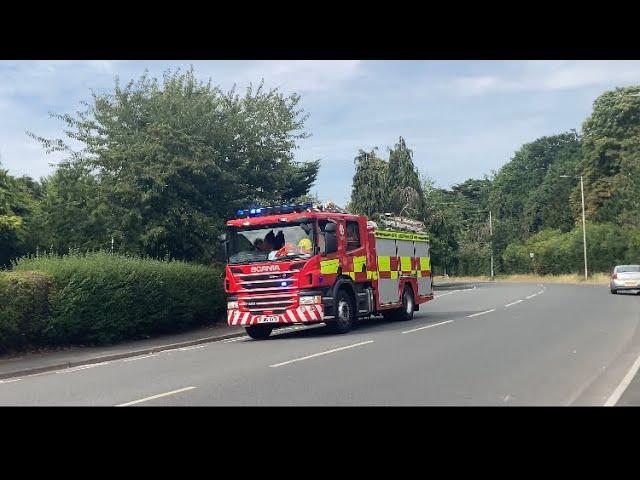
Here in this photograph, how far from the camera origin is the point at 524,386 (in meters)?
9.67

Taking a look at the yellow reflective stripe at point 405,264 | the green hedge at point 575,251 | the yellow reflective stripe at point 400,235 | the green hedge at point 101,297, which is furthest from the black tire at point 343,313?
the green hedge at point 575,251

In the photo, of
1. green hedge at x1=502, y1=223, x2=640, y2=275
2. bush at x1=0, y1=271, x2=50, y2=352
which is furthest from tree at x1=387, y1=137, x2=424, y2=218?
bush at x1=0, y1=271, x2=50, y2=352

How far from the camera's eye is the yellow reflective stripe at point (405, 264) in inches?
844

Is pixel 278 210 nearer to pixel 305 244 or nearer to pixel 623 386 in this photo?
pixel 305 244

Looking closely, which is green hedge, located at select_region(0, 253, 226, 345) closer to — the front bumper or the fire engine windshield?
the fire engine windshield

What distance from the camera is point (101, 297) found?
1661cm

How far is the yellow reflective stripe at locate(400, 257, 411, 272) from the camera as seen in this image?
21431 mm

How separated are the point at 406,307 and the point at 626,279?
17130 millimetres

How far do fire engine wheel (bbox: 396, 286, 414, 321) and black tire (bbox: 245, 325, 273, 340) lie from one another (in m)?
4.80

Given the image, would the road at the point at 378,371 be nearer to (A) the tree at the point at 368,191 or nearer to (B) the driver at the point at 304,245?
(B) the driver at the point at 304,245
